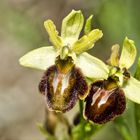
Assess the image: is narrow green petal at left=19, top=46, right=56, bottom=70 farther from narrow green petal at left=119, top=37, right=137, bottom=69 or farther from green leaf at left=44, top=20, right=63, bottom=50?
narrow green petal at left=119, top=37, right=137, bottom=69

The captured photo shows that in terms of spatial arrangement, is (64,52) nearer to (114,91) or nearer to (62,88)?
(62,88)

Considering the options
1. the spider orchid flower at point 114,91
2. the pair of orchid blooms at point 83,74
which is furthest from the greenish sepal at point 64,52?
the spider orchid flower at point 114,91

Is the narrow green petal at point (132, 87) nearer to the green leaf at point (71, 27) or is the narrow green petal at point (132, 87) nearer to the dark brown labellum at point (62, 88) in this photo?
the dark brown labellum at point (62, 88)

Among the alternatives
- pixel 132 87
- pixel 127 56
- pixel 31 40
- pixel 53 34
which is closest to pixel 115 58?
pixel 127 56

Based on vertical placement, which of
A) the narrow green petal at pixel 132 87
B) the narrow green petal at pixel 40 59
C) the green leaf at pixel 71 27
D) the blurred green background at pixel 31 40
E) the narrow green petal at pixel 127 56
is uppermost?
the green leaf at pixel 71 27

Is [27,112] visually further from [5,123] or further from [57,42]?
[57,42]

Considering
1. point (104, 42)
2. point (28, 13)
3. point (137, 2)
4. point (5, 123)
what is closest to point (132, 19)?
point (137, 2)
